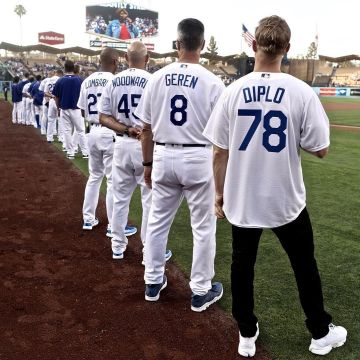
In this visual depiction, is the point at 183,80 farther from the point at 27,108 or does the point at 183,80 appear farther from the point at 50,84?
the point at 27,108

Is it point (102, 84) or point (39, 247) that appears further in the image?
point (102, 84)

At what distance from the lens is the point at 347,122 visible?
1995 cm

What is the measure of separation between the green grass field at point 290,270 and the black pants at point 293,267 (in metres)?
0.27

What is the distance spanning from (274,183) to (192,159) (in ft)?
2.90

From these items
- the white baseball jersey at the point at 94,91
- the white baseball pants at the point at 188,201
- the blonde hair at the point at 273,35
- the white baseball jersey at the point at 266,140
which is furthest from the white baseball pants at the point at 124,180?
the blonde hair at the point at 273,35

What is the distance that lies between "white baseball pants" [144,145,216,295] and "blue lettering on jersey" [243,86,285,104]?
91 cm

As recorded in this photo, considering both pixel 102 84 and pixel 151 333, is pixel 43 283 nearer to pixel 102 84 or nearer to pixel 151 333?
pixel 151 333

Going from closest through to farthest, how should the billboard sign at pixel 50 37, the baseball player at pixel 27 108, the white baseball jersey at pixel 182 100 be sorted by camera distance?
the white baseball jersey at pixel 182 100, the baseball player at pixel 27 108, the billboard sign at pixel 50 37

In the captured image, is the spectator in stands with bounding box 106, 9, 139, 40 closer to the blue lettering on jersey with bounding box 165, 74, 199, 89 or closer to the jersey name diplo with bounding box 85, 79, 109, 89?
the jersey name diplo with bounding box 85, 79, 109, 89

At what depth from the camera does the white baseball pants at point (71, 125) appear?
1035cm

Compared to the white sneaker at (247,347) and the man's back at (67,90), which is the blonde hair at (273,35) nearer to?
the white sneaker at (247,347)

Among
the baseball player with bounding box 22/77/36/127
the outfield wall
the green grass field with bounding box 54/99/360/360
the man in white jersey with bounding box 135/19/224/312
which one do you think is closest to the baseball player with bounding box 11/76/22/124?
the baseball player with bounding box 22/77/36/127

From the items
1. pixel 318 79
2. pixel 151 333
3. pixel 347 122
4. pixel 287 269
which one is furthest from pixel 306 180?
pixel 318 79

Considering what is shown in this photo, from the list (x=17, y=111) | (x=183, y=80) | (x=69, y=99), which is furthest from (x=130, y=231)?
(x=17, y=111)
